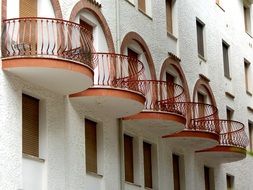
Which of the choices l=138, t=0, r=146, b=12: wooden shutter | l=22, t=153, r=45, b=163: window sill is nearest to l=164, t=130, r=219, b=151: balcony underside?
l=138, t=0, r=146, b=12: wooden shutter

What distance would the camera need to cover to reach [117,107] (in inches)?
858

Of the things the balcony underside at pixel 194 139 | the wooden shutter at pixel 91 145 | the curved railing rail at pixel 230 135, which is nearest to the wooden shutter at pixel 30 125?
the wooden shutter at pixel 91 145

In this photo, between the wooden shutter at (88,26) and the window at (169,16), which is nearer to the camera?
the wooden shutter at (88,26)

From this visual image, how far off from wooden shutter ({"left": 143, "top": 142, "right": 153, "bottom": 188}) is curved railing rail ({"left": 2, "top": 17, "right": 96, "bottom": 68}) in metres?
7.00

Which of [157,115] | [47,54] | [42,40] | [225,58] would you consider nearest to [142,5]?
[157,115]

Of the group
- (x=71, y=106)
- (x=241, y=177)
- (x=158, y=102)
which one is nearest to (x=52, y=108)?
(x=71, y=106)

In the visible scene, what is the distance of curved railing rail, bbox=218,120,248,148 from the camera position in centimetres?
3022

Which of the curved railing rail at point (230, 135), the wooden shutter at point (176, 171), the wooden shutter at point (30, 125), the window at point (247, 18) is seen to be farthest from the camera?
the window at point (247, 18)

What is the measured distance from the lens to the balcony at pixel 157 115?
2386cm

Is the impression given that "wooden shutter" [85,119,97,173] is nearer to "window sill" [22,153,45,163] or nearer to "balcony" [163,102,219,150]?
"window sill" [22,153,45,163]

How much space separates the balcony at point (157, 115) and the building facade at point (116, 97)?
4 centimetres

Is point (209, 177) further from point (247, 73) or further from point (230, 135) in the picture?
point (247, 73)

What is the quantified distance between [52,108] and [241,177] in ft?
57.6

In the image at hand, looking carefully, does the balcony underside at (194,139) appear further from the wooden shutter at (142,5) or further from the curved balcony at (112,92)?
the wooden shutter at (142,5)
